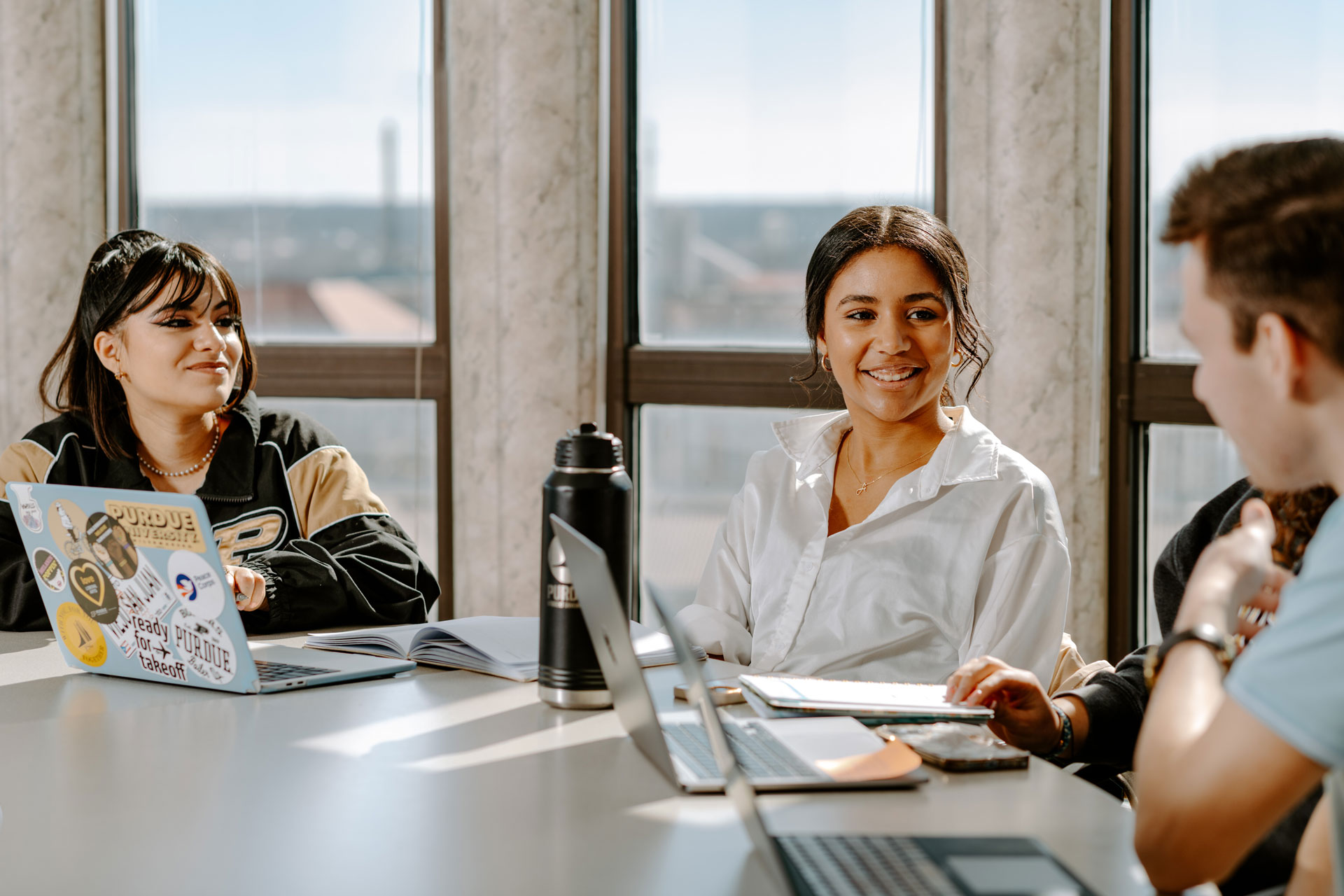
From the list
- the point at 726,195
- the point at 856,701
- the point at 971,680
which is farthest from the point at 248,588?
the point at 726,195

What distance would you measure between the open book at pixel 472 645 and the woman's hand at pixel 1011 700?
360mm

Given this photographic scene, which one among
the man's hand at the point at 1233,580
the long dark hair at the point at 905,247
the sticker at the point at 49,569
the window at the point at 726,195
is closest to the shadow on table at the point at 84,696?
the sticker at the point at 49,569

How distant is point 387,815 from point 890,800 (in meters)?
0.42

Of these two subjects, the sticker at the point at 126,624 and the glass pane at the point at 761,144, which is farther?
the glass pane at the point at 761,144

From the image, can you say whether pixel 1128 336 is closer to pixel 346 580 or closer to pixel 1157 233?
pixel 1157 233

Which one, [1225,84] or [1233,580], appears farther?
[1225,84]

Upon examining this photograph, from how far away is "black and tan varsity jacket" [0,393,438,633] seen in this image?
1.84 metres

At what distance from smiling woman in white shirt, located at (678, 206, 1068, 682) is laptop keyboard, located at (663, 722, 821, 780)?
0.62m

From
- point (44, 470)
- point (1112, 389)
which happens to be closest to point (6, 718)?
point (44, 470)

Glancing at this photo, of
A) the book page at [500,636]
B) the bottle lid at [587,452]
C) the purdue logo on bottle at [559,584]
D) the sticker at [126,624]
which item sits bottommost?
the book page at [500,636]

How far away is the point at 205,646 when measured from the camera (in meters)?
1.41

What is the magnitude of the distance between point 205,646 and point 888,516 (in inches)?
39.3

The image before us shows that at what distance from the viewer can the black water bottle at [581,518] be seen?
1.27 metres

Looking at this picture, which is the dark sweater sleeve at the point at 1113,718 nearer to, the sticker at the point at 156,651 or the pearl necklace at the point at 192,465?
the sticker at the point at 156,651
